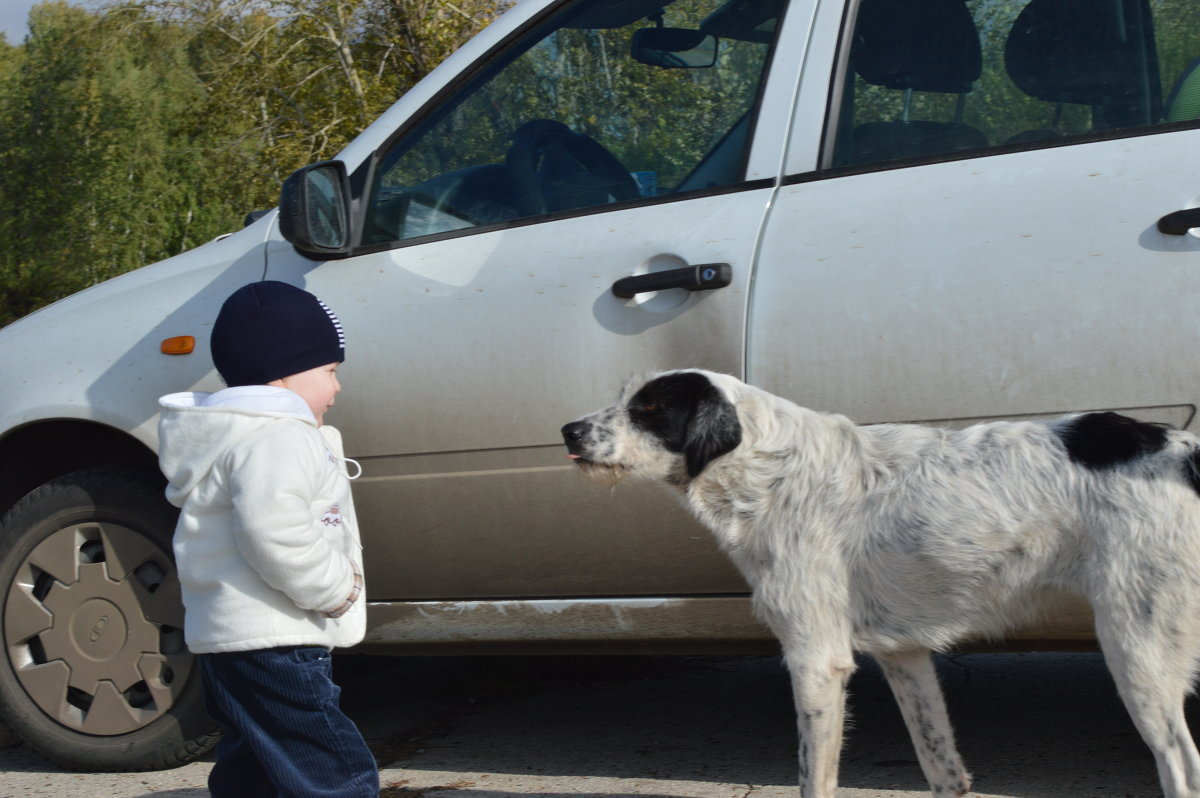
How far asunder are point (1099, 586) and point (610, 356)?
4.35 feet

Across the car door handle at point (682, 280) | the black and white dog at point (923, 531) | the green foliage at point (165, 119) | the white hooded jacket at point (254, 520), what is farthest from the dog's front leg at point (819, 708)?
the green foliage at point (165, 119)

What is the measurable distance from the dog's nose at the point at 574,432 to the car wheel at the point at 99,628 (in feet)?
4.53

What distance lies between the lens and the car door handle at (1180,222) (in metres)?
2.79

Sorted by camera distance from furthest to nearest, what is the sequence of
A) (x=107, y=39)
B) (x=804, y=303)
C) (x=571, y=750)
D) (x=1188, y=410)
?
1. (x=107, y=39)
2. (x=571, y=750)
3. (x=804, y=303)
4. (x=1188, y=410)

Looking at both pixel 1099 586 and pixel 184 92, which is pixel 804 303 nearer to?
pixel 1099 586

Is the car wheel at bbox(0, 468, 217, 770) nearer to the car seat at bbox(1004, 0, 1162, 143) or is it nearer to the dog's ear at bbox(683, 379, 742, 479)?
the dog's ear at bbox(683, 379, 742, 479)

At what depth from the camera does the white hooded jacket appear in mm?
2514

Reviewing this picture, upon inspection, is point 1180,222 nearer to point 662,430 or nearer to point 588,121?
point 662,430

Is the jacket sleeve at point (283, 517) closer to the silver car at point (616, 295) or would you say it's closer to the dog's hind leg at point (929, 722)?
the silver car at point (616, 295)

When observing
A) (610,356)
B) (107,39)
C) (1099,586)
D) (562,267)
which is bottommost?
(1099,586)

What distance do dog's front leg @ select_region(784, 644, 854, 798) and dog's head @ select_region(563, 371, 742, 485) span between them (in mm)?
508

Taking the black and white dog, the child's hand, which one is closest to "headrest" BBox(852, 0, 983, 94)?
the black and white dog

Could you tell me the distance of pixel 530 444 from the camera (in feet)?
11.3

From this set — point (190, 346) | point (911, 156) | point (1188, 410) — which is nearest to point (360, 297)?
point (190, 346)
